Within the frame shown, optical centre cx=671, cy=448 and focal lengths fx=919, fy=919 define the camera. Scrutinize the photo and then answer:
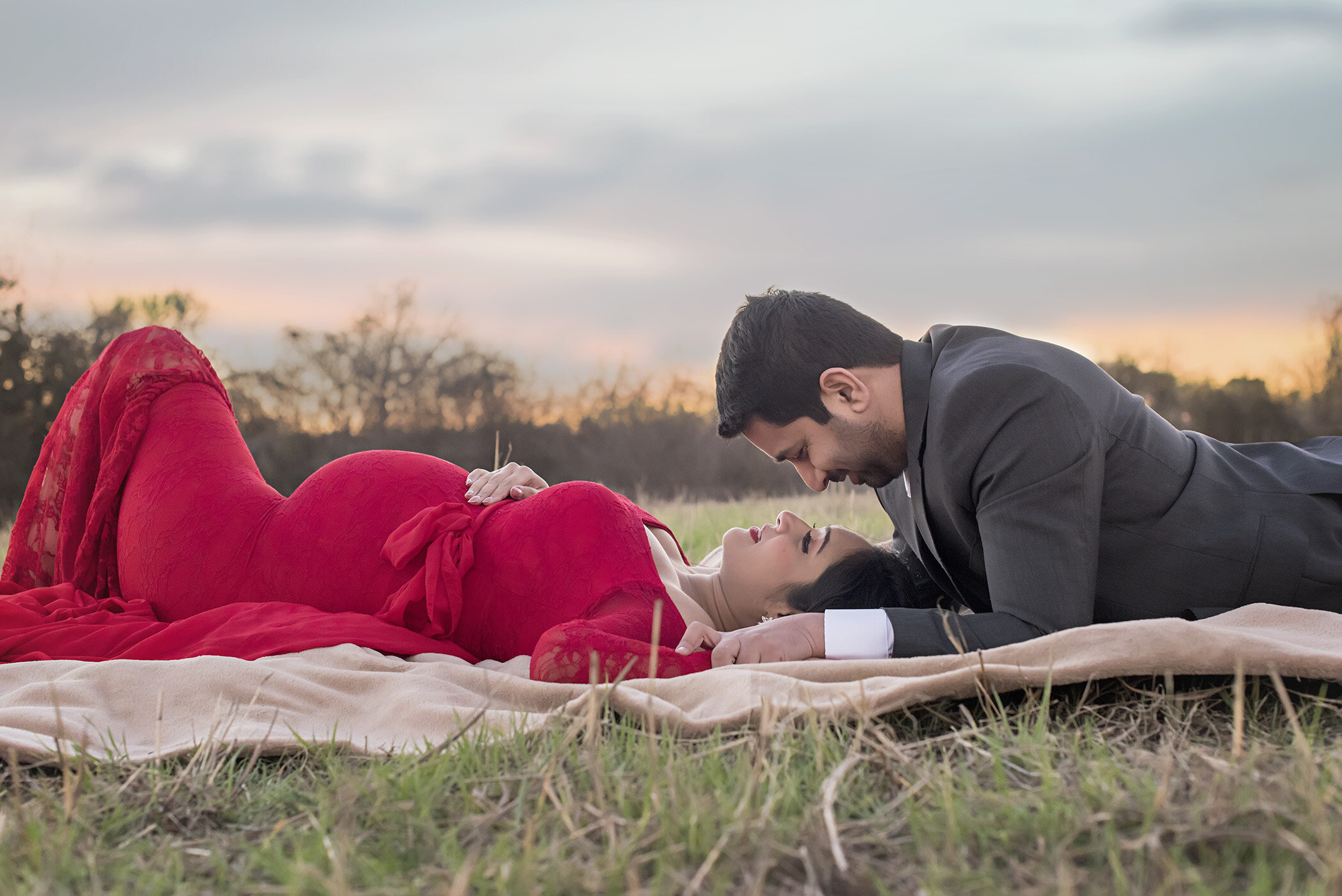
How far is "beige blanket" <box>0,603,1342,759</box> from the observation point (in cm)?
195

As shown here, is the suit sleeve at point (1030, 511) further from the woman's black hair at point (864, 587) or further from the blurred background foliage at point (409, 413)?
the blurred background foliage at point (409, 413)

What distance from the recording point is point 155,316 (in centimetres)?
1209

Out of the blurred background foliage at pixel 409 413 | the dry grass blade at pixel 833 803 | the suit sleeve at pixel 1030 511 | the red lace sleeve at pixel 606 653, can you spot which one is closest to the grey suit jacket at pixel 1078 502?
the suit sleeve at pixel 1030 511

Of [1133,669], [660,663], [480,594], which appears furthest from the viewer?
[480,594]

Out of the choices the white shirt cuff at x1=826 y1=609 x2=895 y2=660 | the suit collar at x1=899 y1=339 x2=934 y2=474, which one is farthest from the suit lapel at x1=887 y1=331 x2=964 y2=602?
the white shirt cuff at x1=826 y1=609 x2=895 y2=660

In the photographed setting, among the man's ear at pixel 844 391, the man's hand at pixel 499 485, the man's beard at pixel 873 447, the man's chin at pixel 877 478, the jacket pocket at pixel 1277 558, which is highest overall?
the man's ear at pixel 844 391

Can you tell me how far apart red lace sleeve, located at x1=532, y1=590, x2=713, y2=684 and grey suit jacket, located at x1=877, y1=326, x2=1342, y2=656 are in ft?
1.95

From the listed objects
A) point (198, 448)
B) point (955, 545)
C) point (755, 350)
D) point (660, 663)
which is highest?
point (755, 350)

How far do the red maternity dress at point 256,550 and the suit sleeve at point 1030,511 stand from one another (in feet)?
2.50

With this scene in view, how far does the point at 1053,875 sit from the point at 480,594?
203cm

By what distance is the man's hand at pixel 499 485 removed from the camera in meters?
3.13

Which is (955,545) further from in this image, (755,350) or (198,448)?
(198,448)

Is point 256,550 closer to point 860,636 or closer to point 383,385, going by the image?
point 860,636

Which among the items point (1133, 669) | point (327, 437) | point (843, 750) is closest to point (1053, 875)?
point (843, 750)
